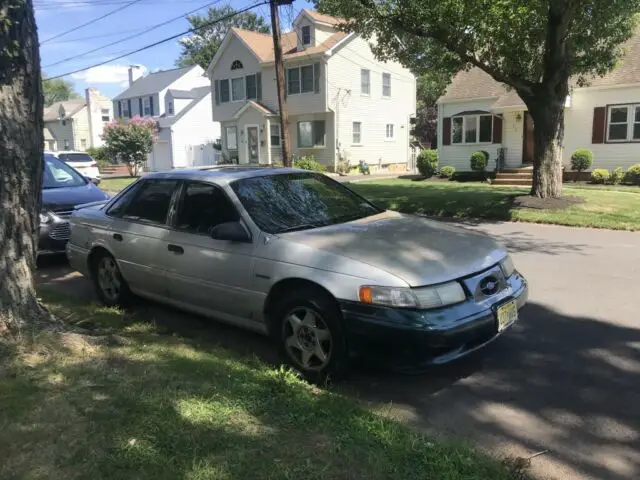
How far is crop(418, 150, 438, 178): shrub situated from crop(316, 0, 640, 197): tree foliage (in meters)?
10.3

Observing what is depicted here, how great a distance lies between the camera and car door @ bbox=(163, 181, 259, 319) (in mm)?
4594

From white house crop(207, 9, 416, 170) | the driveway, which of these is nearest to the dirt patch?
the driveway

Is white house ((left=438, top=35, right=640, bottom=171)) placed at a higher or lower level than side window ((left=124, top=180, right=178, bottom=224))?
higher

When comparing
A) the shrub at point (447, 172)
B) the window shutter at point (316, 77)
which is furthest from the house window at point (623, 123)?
the window shutter at point (316, 77)

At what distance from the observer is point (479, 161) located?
23.3 meters

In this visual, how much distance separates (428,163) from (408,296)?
72.2ft

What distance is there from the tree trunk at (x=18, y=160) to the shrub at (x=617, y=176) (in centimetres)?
1982

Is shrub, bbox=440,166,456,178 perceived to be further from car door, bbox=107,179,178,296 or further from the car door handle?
the car door handle

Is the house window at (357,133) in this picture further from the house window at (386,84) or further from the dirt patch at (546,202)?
the dirt patch at (546,202)

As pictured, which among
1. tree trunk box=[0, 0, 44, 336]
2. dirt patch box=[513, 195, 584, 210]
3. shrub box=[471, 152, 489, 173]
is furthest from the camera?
shrub box=[471, 152, 489, 173]

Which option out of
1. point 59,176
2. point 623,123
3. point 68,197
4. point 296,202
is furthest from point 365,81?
point 296,202

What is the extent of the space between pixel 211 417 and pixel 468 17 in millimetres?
10850

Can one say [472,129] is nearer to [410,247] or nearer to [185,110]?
[410,247]

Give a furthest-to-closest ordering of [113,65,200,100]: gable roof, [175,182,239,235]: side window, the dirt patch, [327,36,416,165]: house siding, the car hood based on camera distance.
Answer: [113,65,200,100]: gable roof < [327,36,416,165]: house siding < the dirt patch < [175,182,239,235]: side window < the car hood
